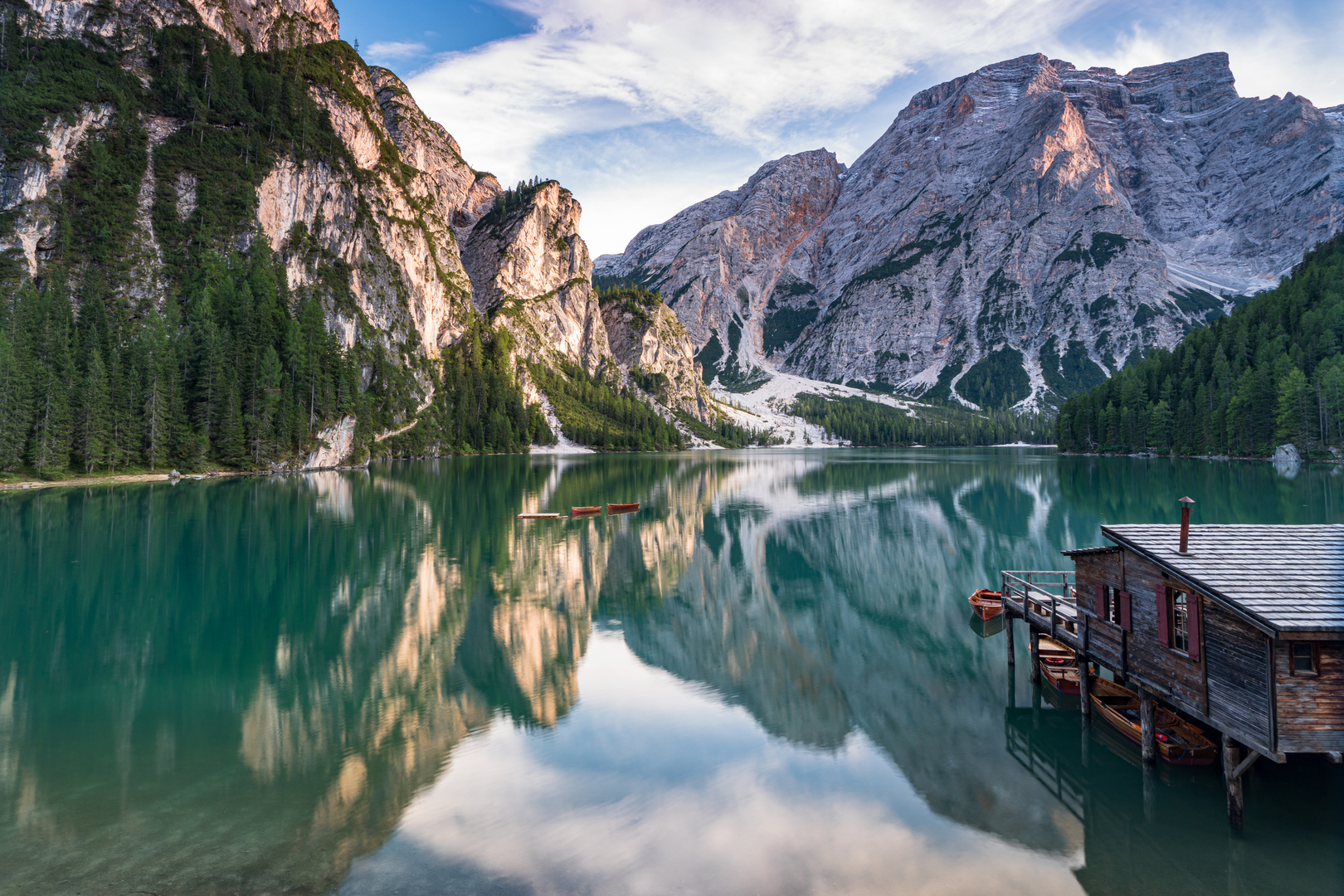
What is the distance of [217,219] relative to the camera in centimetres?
11462

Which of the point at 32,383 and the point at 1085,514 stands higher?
the point at 32,383

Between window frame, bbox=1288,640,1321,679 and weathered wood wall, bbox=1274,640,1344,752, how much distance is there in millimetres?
16

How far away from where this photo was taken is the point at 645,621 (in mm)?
28094

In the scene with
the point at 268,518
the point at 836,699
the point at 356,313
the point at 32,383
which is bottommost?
the point at 836,699

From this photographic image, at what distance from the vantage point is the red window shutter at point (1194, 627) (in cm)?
1345

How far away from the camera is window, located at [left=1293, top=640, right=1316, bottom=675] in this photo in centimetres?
1177

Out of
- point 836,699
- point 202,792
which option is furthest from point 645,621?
point 202,792

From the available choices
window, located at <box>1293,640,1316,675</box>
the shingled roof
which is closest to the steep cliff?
the shingled roof

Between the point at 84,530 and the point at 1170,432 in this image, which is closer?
the point at 84,530

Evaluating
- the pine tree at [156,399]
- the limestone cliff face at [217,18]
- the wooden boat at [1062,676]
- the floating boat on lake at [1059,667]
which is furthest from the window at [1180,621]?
the limestone cliff face at [217,18]

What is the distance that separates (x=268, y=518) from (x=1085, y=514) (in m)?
68.2

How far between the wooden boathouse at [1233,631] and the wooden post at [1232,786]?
23 mm

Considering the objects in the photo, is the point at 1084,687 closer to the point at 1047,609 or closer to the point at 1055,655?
the point at 1055,655

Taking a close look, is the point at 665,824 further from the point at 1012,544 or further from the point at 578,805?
the point at 1012,544
